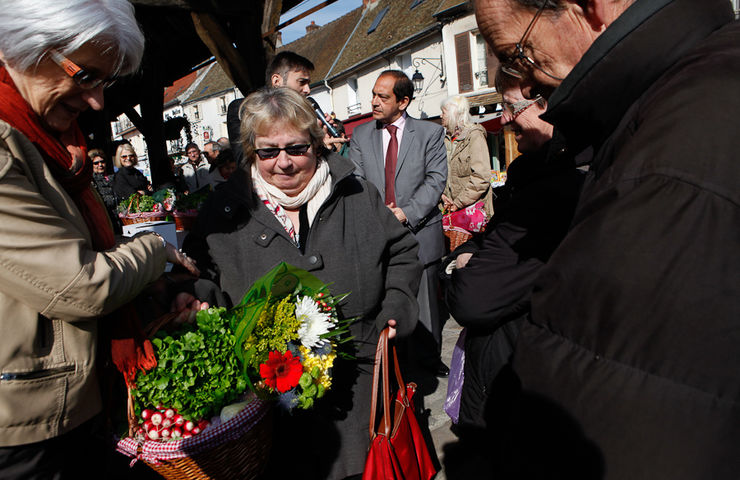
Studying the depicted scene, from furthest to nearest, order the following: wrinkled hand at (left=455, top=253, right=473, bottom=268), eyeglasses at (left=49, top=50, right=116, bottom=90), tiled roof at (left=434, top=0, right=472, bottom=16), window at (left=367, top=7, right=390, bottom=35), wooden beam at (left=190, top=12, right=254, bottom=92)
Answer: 1. window at (left=367, top=7, right=390, bottom=35)
2. tiled roof at (left=434, top=0, right=472, bottom=16)
3. wooden beam at (left=190, top=12, right=254, bottom=92)
4. wrinkled hand at (left=455, top=253, right=473, bottom=268)
5. eyeglasses at (left=49, top=50, right=116, bottom=90)

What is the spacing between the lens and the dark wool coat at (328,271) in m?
2.17

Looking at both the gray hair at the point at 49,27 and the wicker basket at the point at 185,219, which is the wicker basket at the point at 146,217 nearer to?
the wicker basket at the point at 185,219

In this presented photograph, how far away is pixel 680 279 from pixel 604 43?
441mm

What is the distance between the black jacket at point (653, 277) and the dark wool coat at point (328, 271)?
1.43m

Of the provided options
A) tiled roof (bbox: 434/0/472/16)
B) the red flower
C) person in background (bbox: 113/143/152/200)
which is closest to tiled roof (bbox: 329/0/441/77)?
tiled roof (bbox: 434/0/472/16)

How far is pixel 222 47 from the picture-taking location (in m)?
4.50

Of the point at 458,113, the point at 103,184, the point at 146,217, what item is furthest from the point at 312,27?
the point at 146,217

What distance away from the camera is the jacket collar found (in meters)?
0.78

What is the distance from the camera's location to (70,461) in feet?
4.81

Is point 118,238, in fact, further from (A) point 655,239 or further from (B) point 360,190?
(A) point 655,239

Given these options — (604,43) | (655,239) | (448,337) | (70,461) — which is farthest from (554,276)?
(448,337)

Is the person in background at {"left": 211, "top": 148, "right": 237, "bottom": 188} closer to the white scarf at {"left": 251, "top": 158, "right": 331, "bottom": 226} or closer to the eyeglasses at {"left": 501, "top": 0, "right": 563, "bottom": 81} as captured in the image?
the white scarf at {"left": 251, "top": 158, "right": 331, "bottom": 226}

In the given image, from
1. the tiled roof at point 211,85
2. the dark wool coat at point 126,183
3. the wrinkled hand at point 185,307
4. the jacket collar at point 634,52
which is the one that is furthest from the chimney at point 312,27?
the jacket collar at point 634,52

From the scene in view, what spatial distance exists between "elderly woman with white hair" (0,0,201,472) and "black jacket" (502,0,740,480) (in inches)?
47.4
